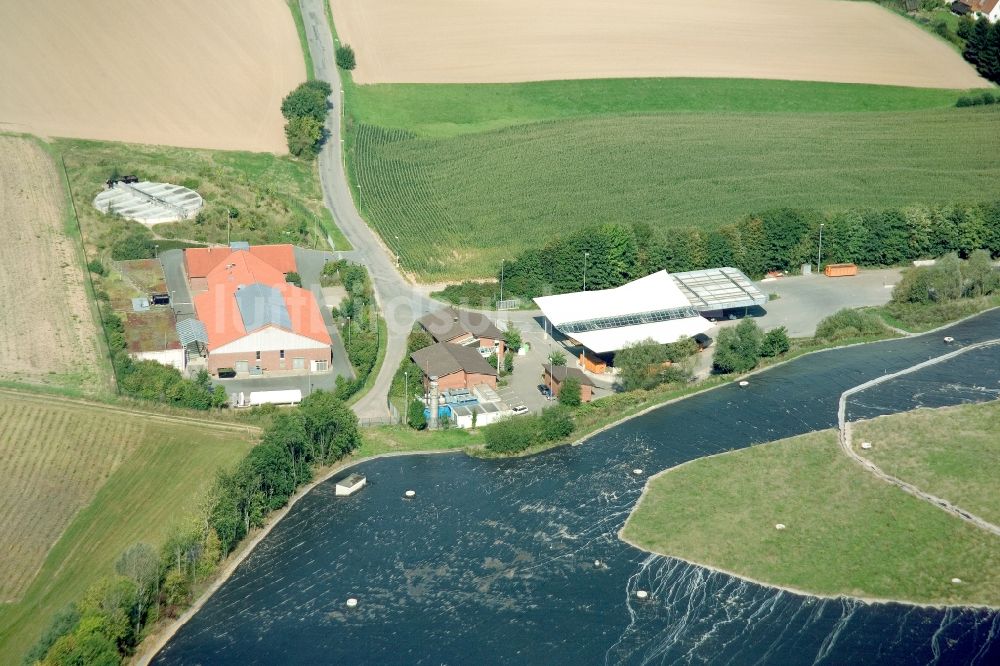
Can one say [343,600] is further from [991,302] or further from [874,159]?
[874,159]

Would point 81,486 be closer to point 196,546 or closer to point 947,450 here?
point 196,546

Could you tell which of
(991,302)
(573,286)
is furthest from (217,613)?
(991,302)

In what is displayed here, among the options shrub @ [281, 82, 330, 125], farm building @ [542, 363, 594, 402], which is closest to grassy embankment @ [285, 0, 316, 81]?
shrub @ [281, 82, 330, 125]

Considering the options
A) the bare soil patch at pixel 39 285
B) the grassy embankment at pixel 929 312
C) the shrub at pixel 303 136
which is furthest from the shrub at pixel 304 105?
the grassy embankment at pixel 929 312

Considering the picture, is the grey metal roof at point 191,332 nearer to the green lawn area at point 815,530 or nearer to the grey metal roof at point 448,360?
the grey metal roof at point 448,360

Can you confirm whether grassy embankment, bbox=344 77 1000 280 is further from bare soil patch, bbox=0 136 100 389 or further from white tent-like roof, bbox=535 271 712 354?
bare soil patch, bbox=0 136 100 389
